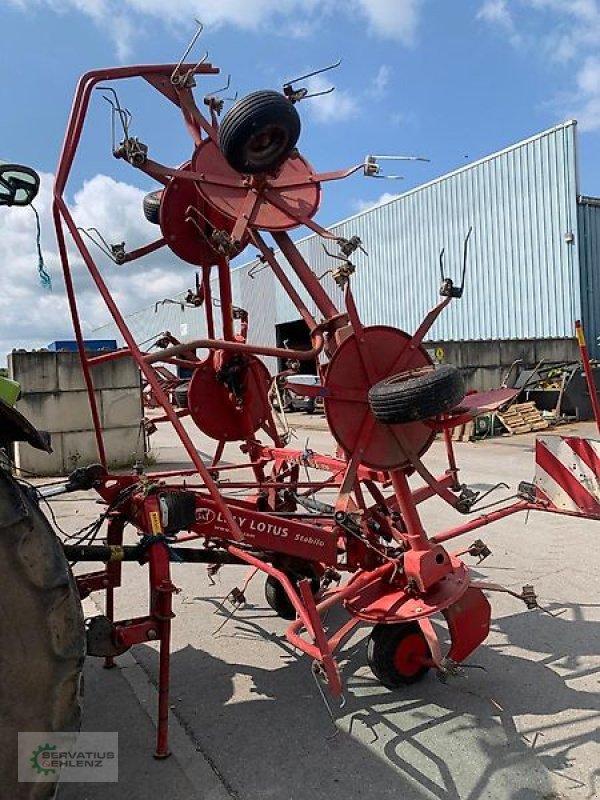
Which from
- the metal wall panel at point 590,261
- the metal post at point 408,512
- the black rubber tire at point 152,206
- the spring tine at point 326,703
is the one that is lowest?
the spring tine at point 326,703

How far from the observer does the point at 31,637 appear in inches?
86.0

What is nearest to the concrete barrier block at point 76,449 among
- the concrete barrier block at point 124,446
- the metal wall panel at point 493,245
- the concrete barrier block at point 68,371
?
the concrete barrier block at point 124,446

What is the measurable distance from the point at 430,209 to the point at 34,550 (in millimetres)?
21507

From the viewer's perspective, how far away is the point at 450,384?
315 centimetres

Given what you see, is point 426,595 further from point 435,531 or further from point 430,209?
point 430,209

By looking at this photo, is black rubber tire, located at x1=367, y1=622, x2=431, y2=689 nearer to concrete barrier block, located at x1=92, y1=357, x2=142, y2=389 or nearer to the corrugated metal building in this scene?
concrete barrier block, located at x1=92, y1=357, x2=142, y2=389

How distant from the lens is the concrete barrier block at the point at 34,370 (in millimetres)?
11562

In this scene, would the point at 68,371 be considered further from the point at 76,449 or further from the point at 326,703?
the point at 326,703

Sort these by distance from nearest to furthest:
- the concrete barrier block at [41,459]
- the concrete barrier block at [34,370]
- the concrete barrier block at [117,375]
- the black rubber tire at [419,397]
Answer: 1. the black rubber tire at [419,397]
2. the concrete barrier block at [41,459]
3. the concrete barrier block at [34,370]
4. the concrete barrier block at [117,375]

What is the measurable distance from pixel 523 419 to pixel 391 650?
13007 mm

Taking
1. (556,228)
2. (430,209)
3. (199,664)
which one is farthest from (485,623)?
(430,209)

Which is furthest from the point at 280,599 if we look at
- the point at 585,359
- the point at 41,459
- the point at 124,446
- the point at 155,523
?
the point at 124,446

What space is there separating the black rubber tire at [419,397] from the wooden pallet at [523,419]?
1273cm

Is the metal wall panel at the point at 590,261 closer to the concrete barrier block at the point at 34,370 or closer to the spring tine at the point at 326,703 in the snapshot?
the concrete barrier block at the point at 34,370
